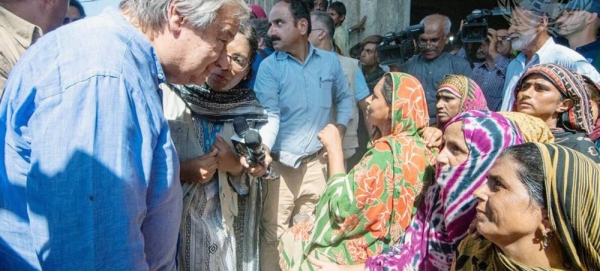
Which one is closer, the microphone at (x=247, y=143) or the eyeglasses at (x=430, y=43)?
the microphone at (x=247, y=143)

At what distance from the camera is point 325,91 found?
12.1ft

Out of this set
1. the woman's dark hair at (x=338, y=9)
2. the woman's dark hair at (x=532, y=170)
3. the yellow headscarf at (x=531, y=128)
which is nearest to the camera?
the woman's dark hair at (x=532, y=170)

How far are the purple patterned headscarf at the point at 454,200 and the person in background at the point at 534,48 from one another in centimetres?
179

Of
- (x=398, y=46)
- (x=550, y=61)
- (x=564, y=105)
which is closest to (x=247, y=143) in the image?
(x=564, y=105)

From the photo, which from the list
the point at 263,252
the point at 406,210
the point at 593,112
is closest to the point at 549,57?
the point at 593,112

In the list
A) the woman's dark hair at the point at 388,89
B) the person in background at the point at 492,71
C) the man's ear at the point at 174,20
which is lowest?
the person in background at the point at 492,71

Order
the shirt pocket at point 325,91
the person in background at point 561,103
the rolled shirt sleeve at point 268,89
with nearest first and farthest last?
1. the person in background at point 561,103
2. the rolled shirt sleeve at point 268,89
3. the shirt pocket at point 325,91

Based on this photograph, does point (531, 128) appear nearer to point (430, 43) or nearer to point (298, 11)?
point (298, 11)

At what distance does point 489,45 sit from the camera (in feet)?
17.3

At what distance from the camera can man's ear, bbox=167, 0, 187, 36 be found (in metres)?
1.21

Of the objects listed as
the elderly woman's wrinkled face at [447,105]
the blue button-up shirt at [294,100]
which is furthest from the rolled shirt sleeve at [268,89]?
the elderly woman's wrinkled face at [447,105]

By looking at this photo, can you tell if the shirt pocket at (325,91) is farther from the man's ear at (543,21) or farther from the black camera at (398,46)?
the man's ear at (543,21)

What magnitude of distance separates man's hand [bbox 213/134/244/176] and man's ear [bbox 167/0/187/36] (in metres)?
0.95

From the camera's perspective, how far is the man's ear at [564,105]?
8.45 ft
